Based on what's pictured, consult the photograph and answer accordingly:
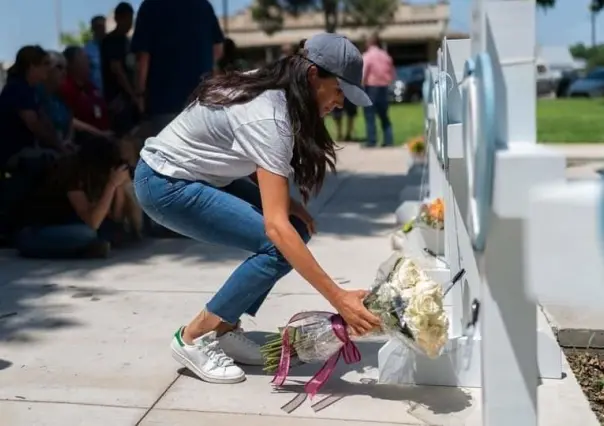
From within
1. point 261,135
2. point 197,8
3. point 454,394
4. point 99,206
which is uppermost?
point 197,8

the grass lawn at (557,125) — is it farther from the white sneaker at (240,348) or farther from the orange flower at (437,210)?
the white sneaker at (240,348)

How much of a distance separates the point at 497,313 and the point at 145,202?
1.82 meters

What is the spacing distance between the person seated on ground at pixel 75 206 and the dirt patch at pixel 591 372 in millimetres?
3100

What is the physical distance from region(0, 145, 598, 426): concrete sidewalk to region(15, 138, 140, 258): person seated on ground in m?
0.14

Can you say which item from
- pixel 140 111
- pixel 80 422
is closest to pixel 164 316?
pixel 80 422

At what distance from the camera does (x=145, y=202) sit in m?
3.58

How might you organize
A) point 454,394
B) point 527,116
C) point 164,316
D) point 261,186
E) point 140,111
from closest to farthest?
1. point 527,116
2. point 261,186
3. point 454,394
4. point 164,316
5. point 140,111

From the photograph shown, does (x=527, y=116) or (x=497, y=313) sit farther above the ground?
(x=527, y=116)

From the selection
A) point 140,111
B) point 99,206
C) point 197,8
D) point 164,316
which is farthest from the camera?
→ point 140,111

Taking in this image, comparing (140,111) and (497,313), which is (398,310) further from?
(140,111)

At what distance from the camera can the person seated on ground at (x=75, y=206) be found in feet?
18.9

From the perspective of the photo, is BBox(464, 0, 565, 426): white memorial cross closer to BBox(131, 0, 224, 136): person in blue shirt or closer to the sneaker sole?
the sneaker sole

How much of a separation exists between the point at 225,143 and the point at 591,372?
5.97 ft

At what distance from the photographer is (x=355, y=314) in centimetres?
311
